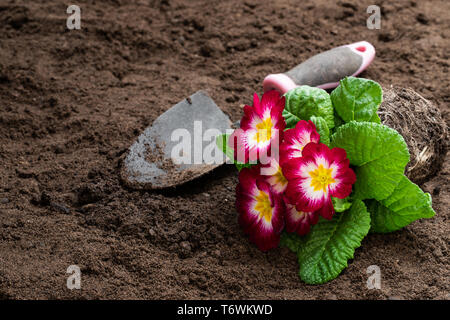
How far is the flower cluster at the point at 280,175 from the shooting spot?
71.4 inches

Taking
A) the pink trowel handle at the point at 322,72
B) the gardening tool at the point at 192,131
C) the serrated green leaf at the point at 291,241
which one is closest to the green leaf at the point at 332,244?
the serrated green leaf at the point at 291,241

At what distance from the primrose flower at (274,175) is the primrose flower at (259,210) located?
15mm

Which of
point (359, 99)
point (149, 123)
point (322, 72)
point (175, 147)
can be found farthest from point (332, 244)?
point (149, 123)

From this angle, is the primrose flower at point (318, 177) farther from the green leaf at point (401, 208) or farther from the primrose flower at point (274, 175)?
the green leaf at point (401, 208)

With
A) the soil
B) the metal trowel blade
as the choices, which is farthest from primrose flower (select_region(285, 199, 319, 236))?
the metal trowel blade

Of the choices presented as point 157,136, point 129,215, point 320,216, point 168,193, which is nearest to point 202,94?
point 157,136

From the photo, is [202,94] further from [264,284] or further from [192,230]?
[264,284]

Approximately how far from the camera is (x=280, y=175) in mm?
1904

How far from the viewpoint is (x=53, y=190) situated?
226 cm

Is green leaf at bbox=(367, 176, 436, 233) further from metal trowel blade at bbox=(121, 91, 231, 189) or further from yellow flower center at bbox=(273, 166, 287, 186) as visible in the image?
metal trowel blade at bbox=(121, 91, 231, 189)

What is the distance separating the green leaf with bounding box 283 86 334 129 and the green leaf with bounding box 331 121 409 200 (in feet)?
0.37

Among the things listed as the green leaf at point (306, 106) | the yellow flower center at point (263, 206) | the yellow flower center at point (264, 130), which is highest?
the green leaf at point (306, 106)

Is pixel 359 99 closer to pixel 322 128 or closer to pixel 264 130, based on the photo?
pixel 322 128

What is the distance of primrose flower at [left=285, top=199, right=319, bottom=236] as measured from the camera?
1.88m
